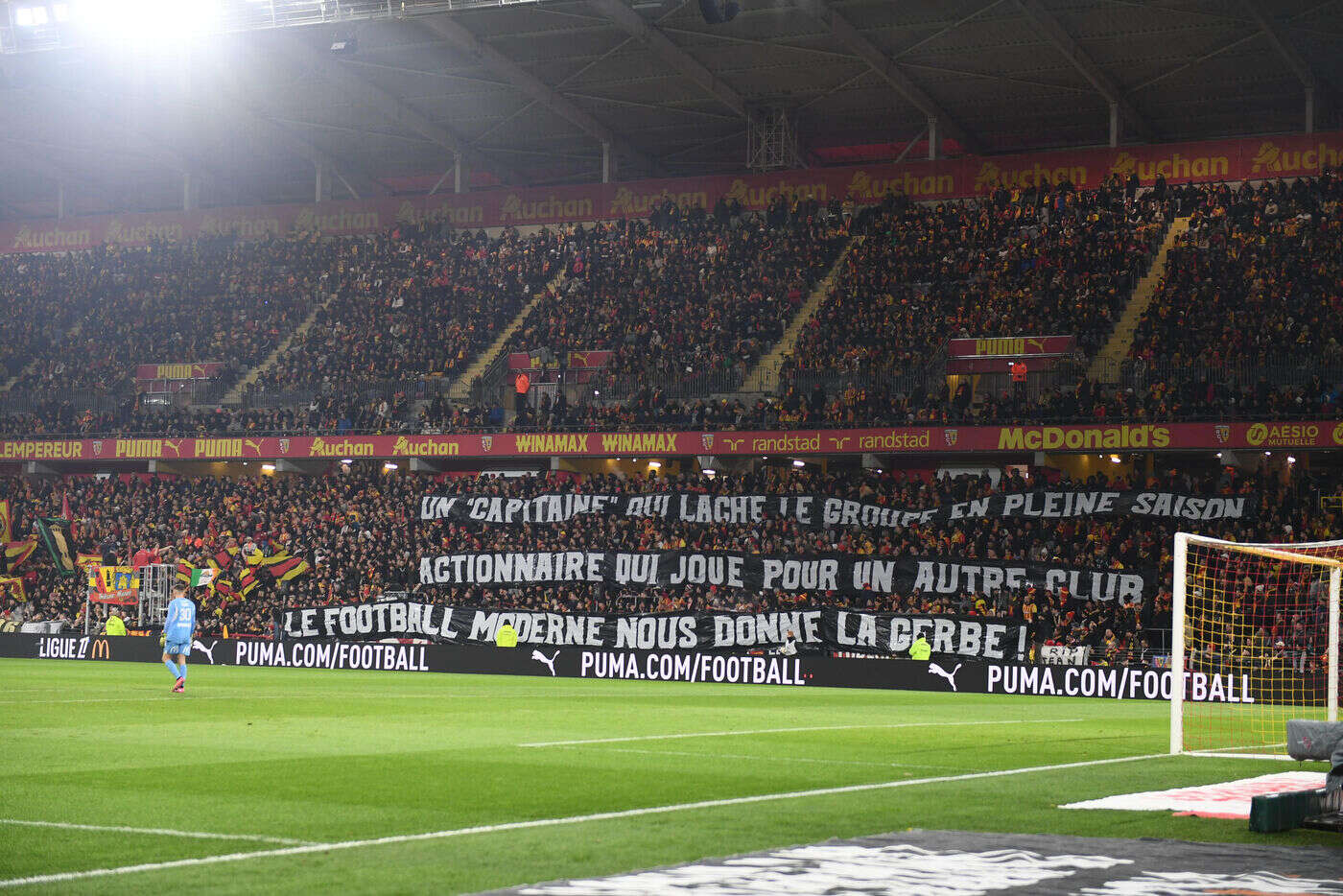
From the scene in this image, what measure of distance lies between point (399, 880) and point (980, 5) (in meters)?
38.4

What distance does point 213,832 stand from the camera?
880 cm

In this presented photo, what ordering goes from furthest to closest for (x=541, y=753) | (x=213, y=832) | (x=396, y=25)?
(x=396, y=25)
(x=541, y=753)
(x=213, y=832)

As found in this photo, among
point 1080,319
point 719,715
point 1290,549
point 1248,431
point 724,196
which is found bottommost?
point 719,715

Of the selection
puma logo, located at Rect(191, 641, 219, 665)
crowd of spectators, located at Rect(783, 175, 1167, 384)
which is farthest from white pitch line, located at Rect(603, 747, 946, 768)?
crowd of spectators, located at Rect(783, 175, 1167, 384)

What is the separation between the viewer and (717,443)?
4294 cm

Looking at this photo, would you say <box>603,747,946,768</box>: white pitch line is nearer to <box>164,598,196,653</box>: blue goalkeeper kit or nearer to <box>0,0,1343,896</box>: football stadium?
<box>0,0,1343,896</box>: football stadium

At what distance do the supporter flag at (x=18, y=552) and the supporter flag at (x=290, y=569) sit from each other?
9158mm

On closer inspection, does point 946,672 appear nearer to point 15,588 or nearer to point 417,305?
point 417,305

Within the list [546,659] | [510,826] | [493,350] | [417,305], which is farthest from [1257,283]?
[510,826]

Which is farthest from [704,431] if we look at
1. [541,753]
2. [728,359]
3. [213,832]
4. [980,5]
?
[213,832]

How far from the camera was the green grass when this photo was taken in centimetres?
795

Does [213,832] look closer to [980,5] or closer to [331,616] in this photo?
[331,616]

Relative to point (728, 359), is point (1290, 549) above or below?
below

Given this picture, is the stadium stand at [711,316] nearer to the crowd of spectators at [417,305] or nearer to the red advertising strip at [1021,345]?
the crowd of spectators at [417,305]
